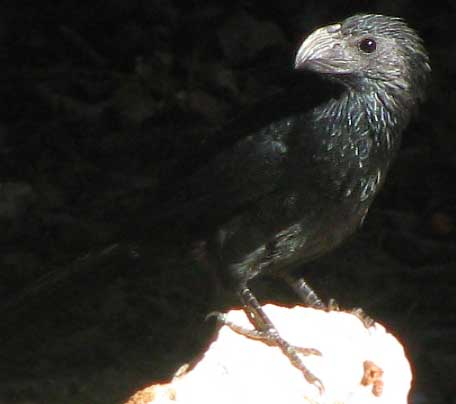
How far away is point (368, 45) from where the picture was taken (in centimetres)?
534

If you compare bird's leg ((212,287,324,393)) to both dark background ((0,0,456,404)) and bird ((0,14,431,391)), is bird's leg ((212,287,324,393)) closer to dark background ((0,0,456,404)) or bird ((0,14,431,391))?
bird ((0,14,431,391))

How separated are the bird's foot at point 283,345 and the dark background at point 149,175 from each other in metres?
0.94

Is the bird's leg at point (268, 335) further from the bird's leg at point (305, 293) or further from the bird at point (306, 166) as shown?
the bird's leg at point (305, 293)

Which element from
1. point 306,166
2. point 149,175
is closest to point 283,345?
point 306,166

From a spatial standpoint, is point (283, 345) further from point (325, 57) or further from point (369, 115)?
point (325, 57)

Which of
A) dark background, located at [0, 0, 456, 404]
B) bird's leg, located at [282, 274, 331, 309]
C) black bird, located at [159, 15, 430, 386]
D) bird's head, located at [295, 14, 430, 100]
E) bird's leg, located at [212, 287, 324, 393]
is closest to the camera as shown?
bird's leg, located at [212, 287, 324, 393]

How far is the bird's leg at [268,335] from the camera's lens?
Answer: 4.56m

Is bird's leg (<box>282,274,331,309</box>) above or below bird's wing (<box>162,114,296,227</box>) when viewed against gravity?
below

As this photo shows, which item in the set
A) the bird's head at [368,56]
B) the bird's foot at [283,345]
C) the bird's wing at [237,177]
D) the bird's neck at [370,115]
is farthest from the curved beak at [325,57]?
the bird's foot at [283,345]

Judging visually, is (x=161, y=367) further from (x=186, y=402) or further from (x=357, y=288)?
(x=186, y=402)

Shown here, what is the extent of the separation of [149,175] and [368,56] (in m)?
2.30

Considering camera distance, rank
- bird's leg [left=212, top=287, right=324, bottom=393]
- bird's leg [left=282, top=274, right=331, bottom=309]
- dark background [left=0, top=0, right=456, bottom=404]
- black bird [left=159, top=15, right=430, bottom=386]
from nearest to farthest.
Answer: bird's leg [left=212, top=287, right=324, bottom=393]
black bird [left=159, top=15, right=430, bottom=386]
bird's leg [left=282, top=274, right=331, bottom=309]
dark background [left=0, top=0, right=456, bottom=404]

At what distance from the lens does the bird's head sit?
210 inches

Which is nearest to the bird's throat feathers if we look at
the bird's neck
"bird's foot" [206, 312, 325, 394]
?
the bird's neck
